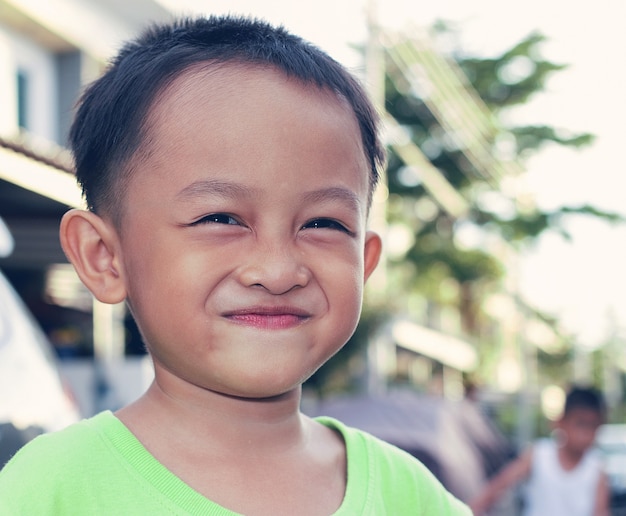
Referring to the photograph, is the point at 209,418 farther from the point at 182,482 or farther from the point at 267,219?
the point at 267,219

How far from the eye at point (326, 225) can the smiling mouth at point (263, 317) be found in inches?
5.1

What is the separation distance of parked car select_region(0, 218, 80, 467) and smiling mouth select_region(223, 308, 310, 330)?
903 millimetres

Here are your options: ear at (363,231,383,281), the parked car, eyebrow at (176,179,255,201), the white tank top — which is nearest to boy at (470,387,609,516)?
the white tank top

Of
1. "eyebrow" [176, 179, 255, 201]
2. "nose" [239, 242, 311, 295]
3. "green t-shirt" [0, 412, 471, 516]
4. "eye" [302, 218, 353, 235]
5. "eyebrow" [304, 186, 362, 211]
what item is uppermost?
"eyebrow" [176, 179, 255, 201]

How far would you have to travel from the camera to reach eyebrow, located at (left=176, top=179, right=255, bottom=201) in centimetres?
115

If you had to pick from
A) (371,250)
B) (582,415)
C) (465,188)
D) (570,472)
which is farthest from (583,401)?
(465,188)

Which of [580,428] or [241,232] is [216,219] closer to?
[241,232]

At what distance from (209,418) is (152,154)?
1.27 feet

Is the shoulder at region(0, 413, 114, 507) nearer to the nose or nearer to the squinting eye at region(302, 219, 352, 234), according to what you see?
the nose

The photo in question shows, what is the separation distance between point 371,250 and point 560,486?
14.1 ft

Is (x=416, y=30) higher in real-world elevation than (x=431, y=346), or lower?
higher

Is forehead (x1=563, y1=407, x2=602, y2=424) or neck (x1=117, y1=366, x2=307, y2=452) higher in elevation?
neck (x1=117, y1=366, x2=307, y2=452)

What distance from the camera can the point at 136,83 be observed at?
1.29 m

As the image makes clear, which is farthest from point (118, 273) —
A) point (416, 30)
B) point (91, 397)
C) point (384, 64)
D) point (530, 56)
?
point (530, 56)
